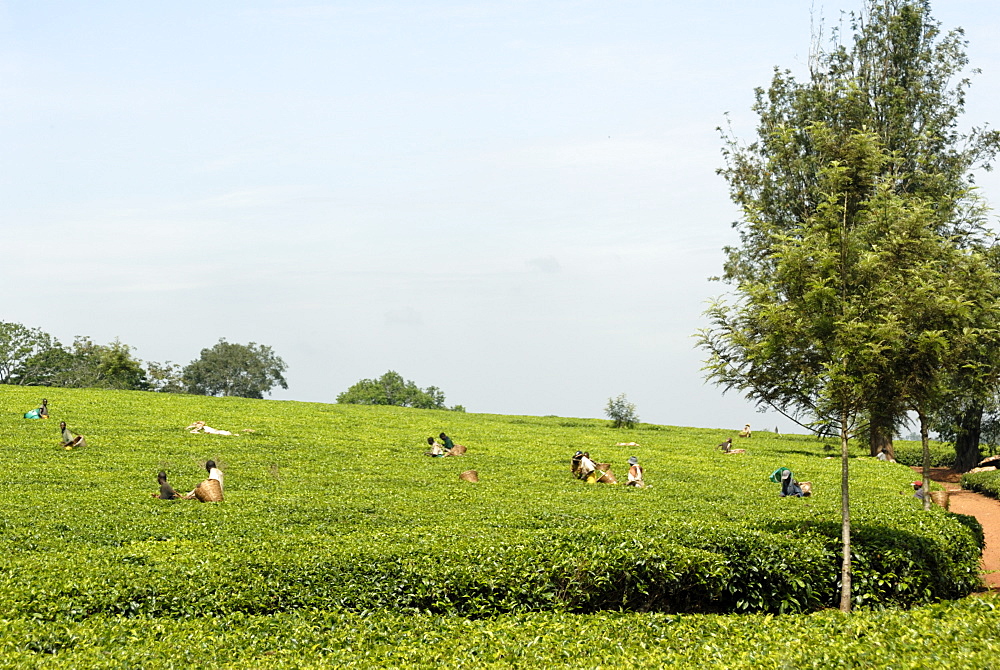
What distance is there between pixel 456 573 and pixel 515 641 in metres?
2.66

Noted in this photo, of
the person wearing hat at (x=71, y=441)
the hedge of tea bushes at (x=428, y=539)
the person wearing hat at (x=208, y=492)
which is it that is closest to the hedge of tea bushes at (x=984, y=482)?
the hedge of tea bushes at (x=428, y=539)

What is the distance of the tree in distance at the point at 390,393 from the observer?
115 m

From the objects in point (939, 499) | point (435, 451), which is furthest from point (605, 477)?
point (939, 499)

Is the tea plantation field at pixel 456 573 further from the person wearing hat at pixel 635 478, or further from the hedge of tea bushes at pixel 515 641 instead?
the person wearing hat at pixel 635 478

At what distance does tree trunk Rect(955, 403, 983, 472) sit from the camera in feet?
152

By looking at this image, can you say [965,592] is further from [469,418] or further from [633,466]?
[469,418]

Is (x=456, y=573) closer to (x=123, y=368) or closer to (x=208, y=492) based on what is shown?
(x=208, y=492)

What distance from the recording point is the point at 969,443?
1860 inches

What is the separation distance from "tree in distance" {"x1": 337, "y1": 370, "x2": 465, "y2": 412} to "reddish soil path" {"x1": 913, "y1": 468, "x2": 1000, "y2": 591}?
7474 cm

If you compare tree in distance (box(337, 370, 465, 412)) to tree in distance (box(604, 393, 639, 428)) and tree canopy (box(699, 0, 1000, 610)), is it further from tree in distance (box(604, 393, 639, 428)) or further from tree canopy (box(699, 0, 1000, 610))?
tree canopy (box(699, 0, 1000, 610))

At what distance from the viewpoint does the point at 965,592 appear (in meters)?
19.3

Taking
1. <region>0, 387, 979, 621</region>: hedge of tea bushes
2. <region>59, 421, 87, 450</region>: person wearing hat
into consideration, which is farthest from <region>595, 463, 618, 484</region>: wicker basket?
<region>59, 421, 87, 450</region>: person wearing hat

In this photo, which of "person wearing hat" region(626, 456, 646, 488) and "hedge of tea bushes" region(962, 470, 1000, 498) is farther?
"hedge of tea bushes" region(962, 470, 1000, 498)

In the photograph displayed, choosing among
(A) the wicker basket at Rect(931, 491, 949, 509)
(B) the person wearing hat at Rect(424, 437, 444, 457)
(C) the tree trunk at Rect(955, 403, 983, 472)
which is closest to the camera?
(A) the wicker basket at Rect(931, 491, 949, 509)
